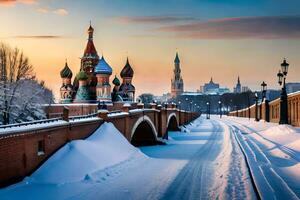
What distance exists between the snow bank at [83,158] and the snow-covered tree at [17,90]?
23.2 meters

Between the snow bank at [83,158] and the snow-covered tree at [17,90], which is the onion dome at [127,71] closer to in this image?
the snow-covered tree at [17,90]

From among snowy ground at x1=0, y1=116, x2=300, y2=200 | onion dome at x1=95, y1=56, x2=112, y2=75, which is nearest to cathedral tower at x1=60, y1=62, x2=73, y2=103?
onion dome at x1=95, y1=56, x2=112, y2=75

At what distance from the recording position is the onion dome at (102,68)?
2995 inches

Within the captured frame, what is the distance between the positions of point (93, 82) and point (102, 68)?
3288 millimetres

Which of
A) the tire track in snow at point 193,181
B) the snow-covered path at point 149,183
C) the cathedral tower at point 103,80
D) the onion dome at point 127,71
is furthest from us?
the onion dome at point 127,71

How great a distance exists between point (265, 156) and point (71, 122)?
10.4 m

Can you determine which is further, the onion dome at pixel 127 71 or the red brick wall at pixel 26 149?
the onion dome at pixel 127 71

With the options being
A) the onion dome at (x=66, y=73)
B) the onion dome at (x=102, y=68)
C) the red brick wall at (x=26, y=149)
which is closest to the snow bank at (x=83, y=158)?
the red brick wall at (x=26, y=149)

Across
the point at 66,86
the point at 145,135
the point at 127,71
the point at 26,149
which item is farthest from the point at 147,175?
the point at 127,71

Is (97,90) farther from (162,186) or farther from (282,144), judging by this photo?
(162,186)

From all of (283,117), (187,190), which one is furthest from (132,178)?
(283,117)

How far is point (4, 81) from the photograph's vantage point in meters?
50.4

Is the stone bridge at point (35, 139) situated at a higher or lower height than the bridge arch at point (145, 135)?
higher

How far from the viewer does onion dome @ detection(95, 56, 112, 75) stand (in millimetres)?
76062
